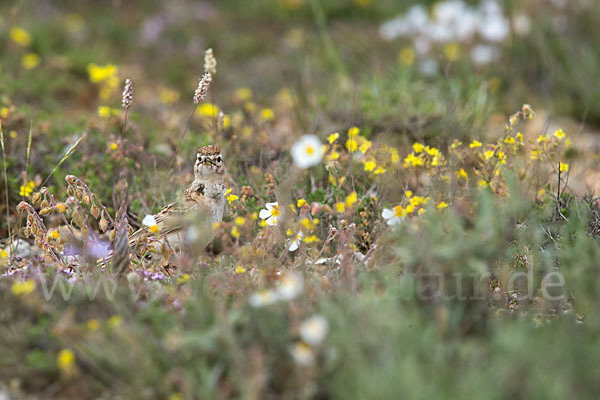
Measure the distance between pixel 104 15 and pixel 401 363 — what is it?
289 inches

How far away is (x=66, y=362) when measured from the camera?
6.87 feet

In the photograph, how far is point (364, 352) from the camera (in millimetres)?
2125

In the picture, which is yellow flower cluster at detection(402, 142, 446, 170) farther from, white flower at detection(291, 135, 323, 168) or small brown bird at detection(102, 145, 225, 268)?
small brown bird at detection(102, 145, 225, 268)

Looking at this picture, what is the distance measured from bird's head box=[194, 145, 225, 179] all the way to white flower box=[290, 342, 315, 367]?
4.41 feet

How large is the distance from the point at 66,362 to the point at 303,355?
710 millimetres

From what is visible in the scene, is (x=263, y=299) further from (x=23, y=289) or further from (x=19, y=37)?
(x=19, y=37)

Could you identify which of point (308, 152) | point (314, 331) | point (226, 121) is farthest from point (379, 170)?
point (314, 331)

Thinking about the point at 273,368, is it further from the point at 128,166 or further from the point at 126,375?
the point at 128,166

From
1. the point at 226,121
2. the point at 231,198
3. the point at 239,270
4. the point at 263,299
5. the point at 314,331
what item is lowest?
the point at 314,331

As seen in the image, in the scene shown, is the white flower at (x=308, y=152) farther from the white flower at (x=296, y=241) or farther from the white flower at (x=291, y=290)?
the white flower at (x=291, y=290)

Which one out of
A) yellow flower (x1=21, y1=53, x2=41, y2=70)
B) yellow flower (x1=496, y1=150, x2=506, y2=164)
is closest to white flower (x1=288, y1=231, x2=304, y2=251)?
yellow flower (x1=496, y1=150, x2=506, y2=164)

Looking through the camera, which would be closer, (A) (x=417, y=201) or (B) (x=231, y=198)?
(A) (x=417, y=201)

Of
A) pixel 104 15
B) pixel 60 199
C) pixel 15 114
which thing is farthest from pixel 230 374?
pixel 104 15

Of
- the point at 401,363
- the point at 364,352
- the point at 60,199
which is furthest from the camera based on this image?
the point at 60,199
